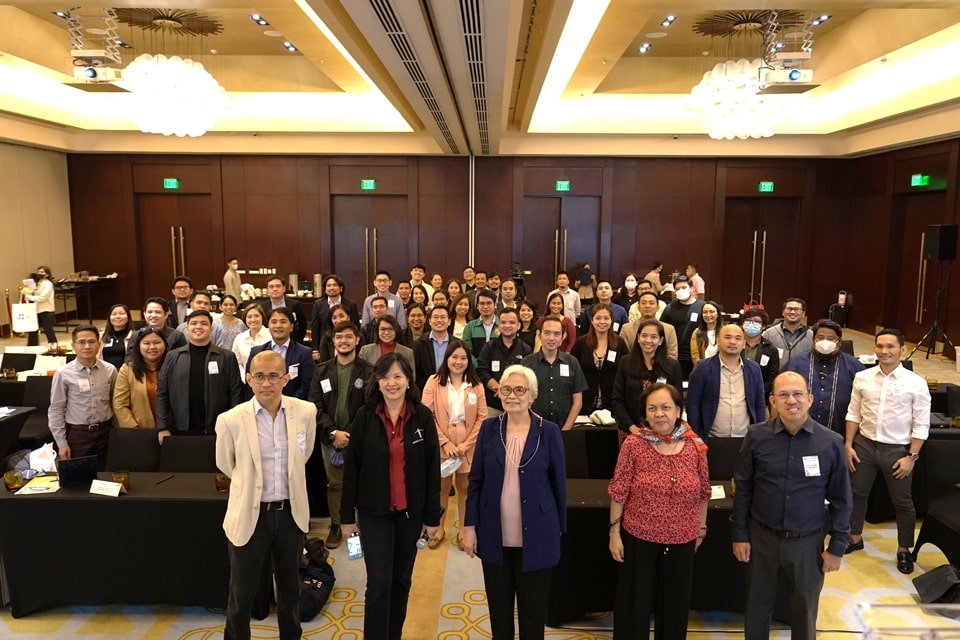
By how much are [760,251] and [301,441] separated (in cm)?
1475

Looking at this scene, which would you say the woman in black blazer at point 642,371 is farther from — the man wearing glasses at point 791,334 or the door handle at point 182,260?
the door handle at point 182,260

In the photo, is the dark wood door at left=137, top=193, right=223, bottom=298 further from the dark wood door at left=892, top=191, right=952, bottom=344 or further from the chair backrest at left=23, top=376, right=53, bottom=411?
the dark wood door at left=892, top=191, right=952, bottom=344

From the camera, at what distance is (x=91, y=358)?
188 inches

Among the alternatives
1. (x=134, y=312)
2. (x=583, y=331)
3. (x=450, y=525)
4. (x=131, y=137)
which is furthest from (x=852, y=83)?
(x=134, y=312)

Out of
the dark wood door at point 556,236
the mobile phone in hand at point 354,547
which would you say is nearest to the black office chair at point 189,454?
the mobile phone in hand at point 354,547

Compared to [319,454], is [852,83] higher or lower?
higher

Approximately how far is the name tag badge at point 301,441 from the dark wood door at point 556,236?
12.5 metres

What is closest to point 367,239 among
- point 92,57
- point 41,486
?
point 92,57

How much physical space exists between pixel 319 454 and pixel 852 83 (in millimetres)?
12935

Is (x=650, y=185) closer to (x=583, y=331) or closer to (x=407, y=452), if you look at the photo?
(x=583, y=331)

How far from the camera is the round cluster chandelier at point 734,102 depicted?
870cm

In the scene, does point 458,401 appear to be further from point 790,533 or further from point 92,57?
point 92,57

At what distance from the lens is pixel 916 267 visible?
512 inches

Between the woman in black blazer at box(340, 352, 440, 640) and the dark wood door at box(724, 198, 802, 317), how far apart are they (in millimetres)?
13557
